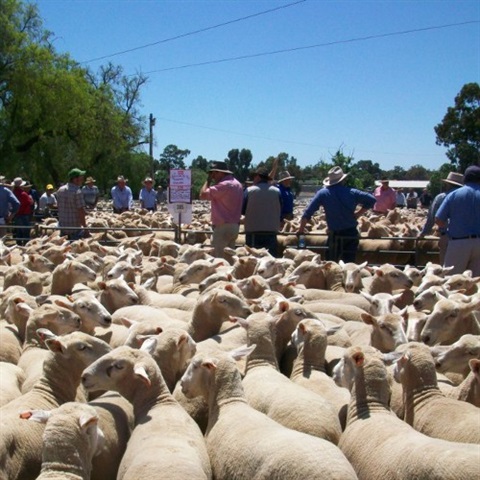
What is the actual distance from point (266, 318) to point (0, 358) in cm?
194

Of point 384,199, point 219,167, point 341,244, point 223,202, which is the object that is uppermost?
point 219,167

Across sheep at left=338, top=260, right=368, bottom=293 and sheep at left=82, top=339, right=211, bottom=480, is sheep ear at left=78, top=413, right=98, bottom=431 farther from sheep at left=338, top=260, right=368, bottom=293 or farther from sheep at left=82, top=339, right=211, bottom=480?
sheep at left=338, top=260, right=368, bottom=293

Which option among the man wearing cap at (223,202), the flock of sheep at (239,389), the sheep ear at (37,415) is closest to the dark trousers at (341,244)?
the man wearing cap at (223,202)

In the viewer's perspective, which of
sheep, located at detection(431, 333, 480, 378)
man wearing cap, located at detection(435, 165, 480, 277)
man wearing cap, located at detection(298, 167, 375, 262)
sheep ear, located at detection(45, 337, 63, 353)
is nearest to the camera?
sheep ear, located at detection(45, 337, 63, 353)

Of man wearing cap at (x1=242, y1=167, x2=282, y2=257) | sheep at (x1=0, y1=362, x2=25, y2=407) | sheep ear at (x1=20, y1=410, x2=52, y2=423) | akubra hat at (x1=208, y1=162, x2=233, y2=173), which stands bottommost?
sheep at (x1=0, y1=362, x2=25, y2=407)

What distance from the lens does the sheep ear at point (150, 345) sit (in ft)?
14.8

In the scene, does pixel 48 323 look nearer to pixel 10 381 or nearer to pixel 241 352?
pixel 10 381

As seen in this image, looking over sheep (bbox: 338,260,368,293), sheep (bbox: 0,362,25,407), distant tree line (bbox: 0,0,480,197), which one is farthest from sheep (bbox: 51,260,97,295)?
distant tree line (bbox: 0,0,480,197)

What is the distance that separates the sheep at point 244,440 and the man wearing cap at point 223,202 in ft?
16.9

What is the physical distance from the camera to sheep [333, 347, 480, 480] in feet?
9.69

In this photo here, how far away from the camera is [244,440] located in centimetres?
340

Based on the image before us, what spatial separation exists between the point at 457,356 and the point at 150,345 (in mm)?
1946

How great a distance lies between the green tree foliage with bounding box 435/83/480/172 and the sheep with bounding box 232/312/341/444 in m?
43.7

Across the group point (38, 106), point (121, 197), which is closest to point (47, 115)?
point (38, 106)
